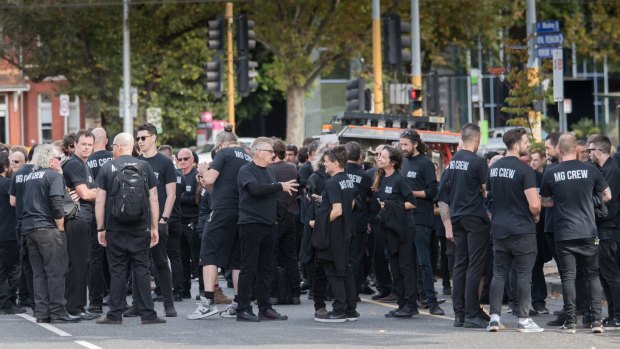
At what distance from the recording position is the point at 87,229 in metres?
15.1

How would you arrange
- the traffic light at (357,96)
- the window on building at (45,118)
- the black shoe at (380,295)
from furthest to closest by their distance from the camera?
the window on building at (45,118)
the traffic light at (357,96)
the black shoe at (380,295)

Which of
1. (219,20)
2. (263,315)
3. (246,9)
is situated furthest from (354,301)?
(246,9)

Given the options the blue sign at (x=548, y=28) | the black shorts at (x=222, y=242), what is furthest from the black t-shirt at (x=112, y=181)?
the blue sign at (x=548, y=28)

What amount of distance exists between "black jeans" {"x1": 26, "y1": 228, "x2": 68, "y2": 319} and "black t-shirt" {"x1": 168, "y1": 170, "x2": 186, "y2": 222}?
2228mm

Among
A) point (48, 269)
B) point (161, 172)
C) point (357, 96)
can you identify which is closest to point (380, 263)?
point (161, 172)

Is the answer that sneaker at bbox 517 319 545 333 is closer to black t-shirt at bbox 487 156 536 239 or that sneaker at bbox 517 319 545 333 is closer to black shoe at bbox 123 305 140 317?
black t-shirt at bbox 487 156 536 239

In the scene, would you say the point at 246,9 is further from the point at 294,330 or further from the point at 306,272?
the point at 294,330

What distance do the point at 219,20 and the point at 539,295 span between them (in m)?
16.1

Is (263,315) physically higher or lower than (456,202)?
lower

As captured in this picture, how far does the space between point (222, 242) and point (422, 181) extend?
2.28m

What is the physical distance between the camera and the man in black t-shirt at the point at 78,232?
15.0 meters

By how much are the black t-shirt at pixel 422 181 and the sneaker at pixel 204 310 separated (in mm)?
2339

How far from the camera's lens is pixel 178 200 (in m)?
17.0

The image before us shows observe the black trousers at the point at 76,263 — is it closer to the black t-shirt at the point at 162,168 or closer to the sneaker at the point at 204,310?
the black t-shirt at the point at 162,168
